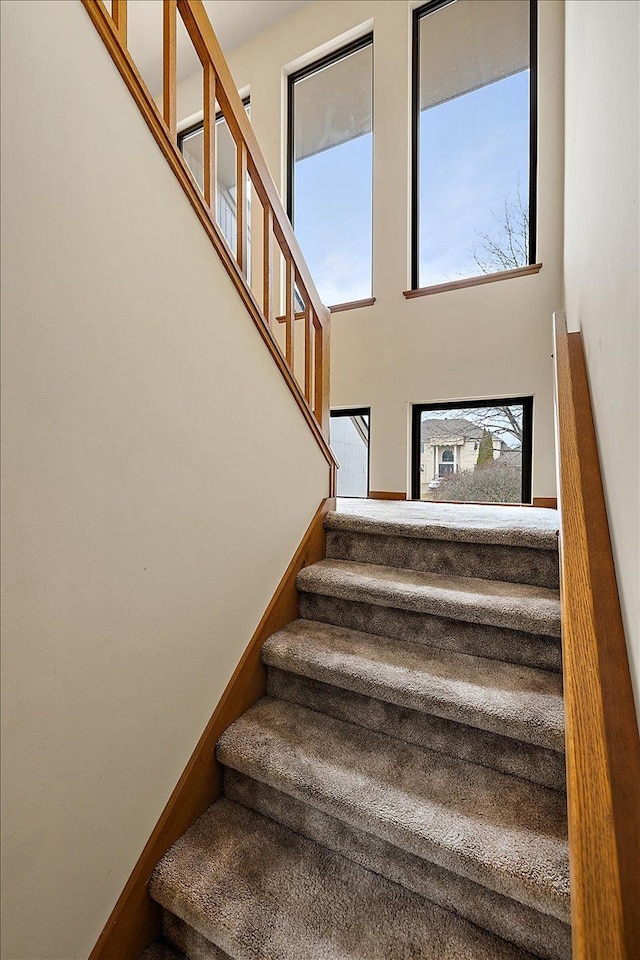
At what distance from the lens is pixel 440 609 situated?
1.50 meters

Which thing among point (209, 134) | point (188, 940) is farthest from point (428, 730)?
point (209, 134)

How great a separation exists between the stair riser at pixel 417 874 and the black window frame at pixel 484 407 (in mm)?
2264

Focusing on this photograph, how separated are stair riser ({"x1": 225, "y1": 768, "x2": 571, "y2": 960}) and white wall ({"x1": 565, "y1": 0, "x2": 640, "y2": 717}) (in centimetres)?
72

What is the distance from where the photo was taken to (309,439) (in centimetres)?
192

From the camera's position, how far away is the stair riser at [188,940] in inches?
43.0

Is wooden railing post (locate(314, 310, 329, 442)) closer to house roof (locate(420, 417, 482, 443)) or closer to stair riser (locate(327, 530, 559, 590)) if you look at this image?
stair riser (locate(327, 530, 559, 590))

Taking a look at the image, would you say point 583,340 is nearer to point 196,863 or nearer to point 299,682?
point 299,682

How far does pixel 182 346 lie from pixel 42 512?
1.90 feet

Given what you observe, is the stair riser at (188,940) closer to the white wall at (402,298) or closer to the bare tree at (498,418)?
the white wall at (402,298)

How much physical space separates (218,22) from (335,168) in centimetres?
137

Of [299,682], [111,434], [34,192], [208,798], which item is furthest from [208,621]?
[34,192]

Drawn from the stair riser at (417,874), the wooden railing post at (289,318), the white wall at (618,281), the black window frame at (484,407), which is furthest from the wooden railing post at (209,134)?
the black window frame at (484,407)

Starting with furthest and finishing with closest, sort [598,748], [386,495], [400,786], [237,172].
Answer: [386,495] < [237,172] < [400,786] < [598,748]

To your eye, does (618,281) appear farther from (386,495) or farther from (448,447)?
(386,495)
